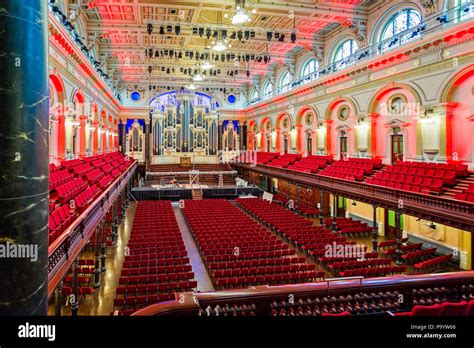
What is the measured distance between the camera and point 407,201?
11148 mm

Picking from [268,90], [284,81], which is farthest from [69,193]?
[268,90]

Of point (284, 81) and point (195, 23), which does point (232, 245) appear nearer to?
point (195, 23)

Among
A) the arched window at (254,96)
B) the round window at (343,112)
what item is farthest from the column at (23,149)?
the arched window at (254,96)

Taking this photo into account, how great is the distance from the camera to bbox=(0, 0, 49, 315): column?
2.09 metres

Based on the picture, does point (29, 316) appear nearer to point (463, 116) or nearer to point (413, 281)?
point (413, 281)

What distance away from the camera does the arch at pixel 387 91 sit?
14103mm

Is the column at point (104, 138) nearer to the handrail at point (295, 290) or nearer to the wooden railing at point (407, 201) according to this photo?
the wooden railing at point (407, 201)

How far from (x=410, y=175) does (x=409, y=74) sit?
477cm

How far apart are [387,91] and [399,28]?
3.06m

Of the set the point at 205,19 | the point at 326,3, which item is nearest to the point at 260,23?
the point at 205,19

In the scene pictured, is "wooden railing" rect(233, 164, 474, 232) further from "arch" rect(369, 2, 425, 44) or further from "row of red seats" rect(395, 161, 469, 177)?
"arch" rect(369, 2, 425, 44)

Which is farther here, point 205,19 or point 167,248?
point 205,19

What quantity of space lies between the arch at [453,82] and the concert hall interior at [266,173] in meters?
0.08

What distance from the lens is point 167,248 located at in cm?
1102
